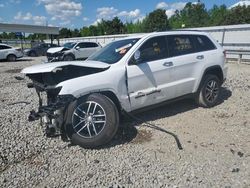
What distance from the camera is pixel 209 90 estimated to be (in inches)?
259

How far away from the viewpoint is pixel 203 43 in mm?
6535

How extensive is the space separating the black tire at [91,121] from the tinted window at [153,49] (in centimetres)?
128

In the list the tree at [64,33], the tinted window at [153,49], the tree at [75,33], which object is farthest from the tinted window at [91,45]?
the tree at [75,33]

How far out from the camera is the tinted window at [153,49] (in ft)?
17.6

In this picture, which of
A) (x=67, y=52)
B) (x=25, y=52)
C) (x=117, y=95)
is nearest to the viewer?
(x=117, y=95)

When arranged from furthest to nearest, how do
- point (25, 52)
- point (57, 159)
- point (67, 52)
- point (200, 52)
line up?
point (25, 52), point (67, 52), point (200, 52), point (57, 159)

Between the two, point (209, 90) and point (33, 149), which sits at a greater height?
point (209, 90)

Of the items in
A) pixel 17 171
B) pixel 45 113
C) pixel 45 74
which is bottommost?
pixel 17 171

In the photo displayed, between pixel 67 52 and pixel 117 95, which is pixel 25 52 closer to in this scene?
pixel 67 52

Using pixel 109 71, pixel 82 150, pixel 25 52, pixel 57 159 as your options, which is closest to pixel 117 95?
pixel 109 71

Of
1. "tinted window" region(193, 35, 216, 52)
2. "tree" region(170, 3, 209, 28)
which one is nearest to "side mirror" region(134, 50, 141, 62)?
"tinted window" region(193, 35, 216, 52)

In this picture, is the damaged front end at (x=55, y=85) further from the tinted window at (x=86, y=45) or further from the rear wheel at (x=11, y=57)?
the rear wheel at (x=11, y=57)

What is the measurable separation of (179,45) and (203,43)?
33.5 inches

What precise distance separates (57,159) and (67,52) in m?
17.4
